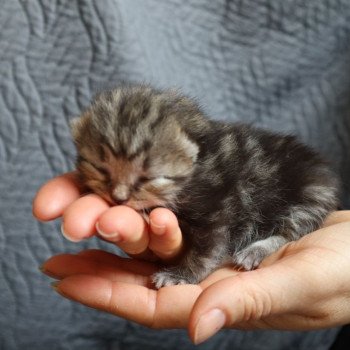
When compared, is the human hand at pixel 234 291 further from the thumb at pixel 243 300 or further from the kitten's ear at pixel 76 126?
the kitten's ear at pixel 76 126

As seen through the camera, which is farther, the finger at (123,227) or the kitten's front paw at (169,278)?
the kitten's front paw at (169,278)

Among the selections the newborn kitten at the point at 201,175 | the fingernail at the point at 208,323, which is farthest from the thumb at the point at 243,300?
the newborn kitten at the point at 201,175

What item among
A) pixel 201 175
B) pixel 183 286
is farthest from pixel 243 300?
pixel 201 175

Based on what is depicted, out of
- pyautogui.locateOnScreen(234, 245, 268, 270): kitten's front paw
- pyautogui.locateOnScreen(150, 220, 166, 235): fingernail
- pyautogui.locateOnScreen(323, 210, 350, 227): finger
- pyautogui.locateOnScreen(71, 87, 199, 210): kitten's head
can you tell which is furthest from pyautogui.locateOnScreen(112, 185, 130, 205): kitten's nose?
pyautogui.locateOnScreen(323, 210, 350, 227): finger

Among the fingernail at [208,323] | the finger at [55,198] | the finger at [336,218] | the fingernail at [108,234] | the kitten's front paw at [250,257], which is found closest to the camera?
the fingernail at [208,323]

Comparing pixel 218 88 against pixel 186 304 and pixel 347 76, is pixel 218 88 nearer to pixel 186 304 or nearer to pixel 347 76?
pixel 347 76

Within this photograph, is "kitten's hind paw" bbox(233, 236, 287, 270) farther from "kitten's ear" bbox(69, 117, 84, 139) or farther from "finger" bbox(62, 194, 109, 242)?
"kitten's ear" bbox(69, 117, 84, 139)

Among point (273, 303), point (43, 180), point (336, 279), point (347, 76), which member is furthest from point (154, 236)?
point (347, 76)
